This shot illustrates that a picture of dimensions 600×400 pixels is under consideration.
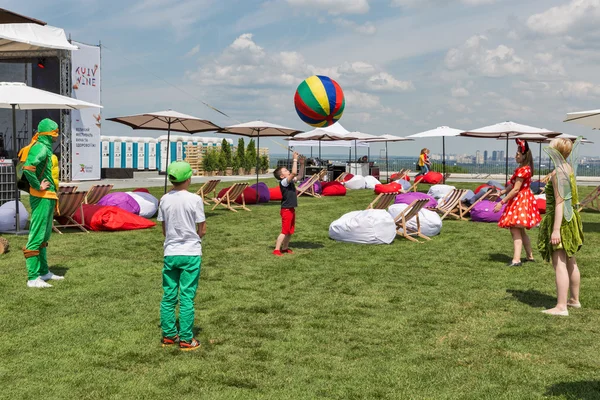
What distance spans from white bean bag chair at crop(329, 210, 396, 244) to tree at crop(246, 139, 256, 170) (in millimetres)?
27153

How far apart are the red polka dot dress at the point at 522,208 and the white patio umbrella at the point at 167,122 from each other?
8.11 meters

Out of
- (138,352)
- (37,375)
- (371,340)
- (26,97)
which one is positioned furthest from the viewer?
(26,97)

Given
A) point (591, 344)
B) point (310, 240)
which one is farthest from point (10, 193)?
point (591, 344)

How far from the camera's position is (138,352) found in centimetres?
429

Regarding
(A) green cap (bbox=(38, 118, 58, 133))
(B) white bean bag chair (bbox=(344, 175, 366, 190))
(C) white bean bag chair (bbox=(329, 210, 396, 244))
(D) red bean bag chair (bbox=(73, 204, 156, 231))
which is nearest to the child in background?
(C) white bean bag chair (bbox=(329, 210, 396, 244))

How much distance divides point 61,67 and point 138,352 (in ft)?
70.4

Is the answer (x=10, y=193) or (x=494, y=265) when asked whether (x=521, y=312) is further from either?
(x=10, y=193)

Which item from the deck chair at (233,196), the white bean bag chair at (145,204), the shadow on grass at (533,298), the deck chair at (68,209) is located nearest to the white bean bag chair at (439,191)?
the deck chair at (233,196)

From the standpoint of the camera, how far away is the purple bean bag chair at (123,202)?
11602mm

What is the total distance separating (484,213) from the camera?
1241cm

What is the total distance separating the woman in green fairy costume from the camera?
5000mm

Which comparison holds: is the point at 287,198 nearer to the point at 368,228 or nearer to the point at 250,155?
the point at 368,228

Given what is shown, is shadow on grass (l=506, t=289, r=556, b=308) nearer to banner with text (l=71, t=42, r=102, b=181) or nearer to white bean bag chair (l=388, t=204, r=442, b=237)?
white bean bag chair (l=388, t=204, r=442, b=237)

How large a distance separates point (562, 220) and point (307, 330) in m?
2.44
